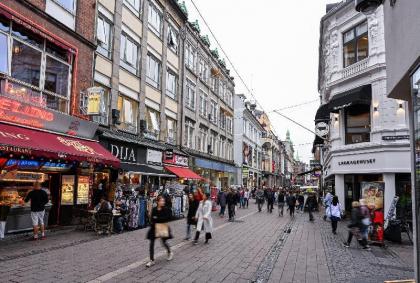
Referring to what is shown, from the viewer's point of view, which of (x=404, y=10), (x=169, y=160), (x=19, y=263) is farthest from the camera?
(x=169, y=160)

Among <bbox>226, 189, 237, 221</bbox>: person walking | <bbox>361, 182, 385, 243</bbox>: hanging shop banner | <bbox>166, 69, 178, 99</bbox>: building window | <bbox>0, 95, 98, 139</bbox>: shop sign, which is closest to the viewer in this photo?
<bbox>0, 95, 98, 139</bbox>: shop sign

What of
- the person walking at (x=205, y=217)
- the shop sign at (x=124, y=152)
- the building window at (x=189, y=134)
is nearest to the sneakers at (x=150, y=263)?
the person walking at (x=205, y=217)


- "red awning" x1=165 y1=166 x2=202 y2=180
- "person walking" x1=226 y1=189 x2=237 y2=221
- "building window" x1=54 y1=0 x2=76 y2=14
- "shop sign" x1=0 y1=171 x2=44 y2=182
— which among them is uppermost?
"building window" x1=54 y1=0 x2=76 y2=14

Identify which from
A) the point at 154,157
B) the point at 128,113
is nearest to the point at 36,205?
the point at 128,113

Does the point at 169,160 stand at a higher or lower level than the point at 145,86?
lower

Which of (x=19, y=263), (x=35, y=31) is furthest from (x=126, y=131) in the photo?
(x=19, y=263)

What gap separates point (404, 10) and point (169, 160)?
1916cm

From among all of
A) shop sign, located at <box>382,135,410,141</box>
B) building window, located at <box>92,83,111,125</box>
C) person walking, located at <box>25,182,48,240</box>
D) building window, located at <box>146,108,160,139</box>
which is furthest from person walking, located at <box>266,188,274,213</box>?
person walking, located at <box>25,182,48,240</box>

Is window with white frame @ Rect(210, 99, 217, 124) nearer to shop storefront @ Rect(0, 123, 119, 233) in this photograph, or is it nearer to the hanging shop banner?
shop storefront @ Rect(0, 123, 119, 233)

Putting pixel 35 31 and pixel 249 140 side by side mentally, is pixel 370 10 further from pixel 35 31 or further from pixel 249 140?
pixel 249 140

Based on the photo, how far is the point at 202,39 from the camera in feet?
111

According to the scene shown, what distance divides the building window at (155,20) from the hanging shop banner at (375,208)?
15836 millimetres

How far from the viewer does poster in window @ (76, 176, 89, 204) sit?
613 inches

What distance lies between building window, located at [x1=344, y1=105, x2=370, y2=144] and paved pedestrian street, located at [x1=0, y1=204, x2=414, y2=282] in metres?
9.22
